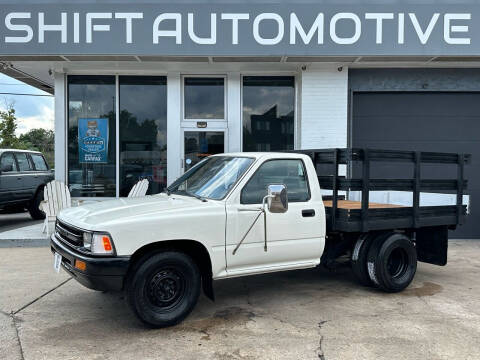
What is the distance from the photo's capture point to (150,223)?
4.24 meters

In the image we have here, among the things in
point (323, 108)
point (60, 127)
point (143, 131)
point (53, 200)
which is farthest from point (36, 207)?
point (323, 108)

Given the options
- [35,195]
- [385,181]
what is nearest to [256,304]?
[385,181]

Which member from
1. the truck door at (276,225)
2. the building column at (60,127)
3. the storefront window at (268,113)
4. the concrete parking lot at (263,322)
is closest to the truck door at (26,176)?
the building column at (60,127)

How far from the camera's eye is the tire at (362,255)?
569 centimetres

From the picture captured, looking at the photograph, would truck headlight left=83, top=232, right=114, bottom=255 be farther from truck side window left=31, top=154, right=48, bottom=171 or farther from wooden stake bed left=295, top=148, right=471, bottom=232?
truck side window left=31, top=154, right=48, bottom=171

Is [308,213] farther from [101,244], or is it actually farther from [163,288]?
[101,244]

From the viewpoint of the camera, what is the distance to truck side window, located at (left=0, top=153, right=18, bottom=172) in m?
11.0

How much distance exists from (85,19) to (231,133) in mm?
3971

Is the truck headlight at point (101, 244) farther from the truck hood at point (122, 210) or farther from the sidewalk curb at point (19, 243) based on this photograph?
the sidewalk curb at point (19, 243)

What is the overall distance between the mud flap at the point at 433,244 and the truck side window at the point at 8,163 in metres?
10.0

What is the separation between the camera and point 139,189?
9.51m

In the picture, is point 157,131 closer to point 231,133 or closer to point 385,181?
point 231,133

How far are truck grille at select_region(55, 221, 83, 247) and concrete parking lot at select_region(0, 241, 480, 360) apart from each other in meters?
0.90

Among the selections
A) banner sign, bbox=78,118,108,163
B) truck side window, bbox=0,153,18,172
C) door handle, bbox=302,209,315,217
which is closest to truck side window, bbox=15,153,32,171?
truck side window, bbox=0,153,18,172
